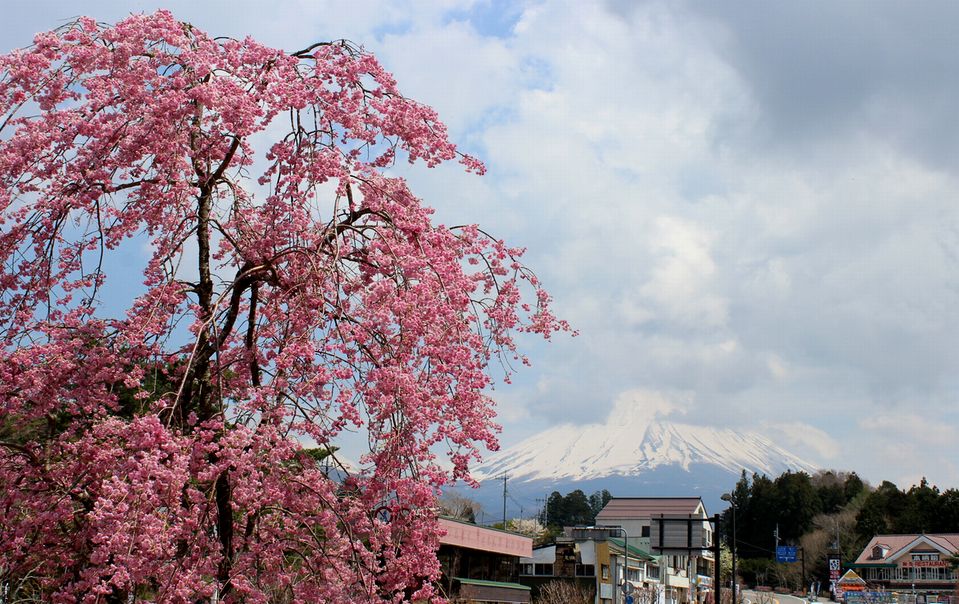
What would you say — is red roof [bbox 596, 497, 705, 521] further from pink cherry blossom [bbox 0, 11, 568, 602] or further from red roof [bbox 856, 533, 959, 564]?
pink cherry blossom [bbox 0, 11, 568, 602]

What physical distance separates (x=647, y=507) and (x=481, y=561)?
39.7 m

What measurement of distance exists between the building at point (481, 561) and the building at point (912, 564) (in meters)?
48.4

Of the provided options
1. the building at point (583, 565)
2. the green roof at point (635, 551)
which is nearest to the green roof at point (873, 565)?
the green roof at point (635, 551)

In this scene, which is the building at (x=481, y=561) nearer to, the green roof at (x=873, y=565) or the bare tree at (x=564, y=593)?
the bare tree at (x=564, y=593)

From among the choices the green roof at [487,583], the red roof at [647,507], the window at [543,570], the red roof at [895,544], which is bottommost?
the green roof at [487,583]

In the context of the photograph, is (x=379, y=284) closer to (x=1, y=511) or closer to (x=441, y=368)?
(x=441, y=368)

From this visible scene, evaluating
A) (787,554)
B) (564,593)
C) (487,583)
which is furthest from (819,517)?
(487,583)

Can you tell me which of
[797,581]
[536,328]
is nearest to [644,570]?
[797,581]

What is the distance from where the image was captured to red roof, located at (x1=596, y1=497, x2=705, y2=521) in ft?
235

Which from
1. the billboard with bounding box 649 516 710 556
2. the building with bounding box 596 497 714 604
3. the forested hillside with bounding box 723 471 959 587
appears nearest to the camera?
the billboard with bounding box 649 516 710 556

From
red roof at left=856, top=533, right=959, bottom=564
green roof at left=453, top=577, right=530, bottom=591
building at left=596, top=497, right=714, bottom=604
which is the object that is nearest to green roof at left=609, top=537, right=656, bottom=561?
building at left=596, top=497, right=714, bottom=604

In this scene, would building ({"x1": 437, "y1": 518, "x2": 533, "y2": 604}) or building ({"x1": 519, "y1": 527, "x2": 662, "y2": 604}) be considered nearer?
building ({"x1": 437, "y1": 518, "x2": 533, "y2": 604})

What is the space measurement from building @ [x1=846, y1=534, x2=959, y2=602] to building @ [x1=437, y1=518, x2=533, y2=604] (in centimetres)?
4836

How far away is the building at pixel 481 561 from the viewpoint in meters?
34.1
